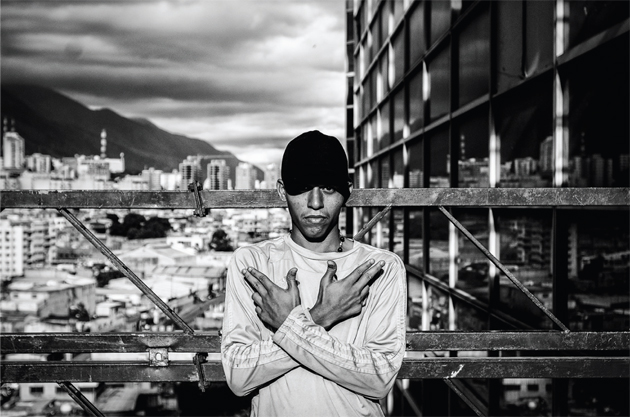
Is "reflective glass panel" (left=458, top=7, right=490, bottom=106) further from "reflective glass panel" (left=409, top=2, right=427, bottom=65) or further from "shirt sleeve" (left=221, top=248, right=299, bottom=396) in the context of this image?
"shirt sleeve" (left=221, top=248, right=299, bottom=396)

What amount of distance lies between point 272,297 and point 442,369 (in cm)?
219

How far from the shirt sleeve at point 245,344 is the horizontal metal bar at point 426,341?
5.70 ft

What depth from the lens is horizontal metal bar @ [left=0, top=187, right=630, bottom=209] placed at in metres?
3.34

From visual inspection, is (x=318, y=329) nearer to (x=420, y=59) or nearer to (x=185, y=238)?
(x=420, y=59)

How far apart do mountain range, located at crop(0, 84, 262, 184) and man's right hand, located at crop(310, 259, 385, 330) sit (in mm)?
11849

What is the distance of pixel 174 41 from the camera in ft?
69.3

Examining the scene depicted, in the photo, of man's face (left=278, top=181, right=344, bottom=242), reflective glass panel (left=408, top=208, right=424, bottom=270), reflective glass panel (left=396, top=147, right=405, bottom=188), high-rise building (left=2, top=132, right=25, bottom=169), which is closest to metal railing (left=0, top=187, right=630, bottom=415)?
man's face (left=278, top=181, right=344, bottom=242)

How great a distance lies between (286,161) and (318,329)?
61 centimetres

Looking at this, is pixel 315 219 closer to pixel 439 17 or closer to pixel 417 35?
pixel 439 17

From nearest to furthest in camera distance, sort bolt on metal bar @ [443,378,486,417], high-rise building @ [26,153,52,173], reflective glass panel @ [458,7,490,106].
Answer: bolt on metal bar @ [443,378,486,417], reflective glass panel @ [458,7,490,106], high-rise building @ [26,153,52,173]

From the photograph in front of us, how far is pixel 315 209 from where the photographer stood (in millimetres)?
1881

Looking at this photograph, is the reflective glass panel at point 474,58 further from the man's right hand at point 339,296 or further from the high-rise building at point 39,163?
the high-rise building at point 39,163

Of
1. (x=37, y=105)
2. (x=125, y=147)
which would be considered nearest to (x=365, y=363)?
(x=125, y=147)

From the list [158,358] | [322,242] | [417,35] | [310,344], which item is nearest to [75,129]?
[417,35]
